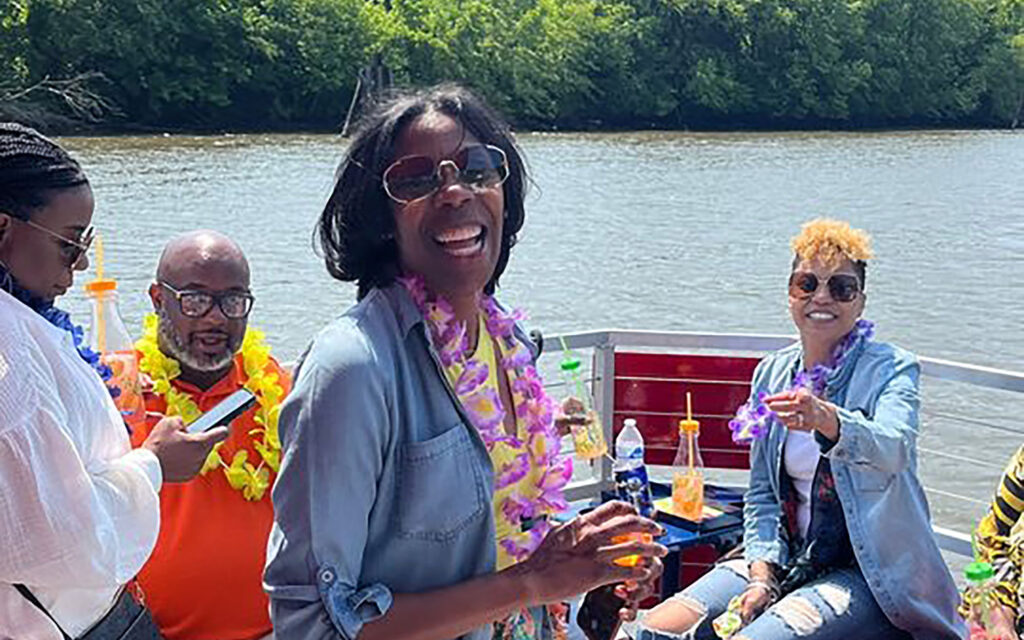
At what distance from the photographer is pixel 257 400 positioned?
2.96 m

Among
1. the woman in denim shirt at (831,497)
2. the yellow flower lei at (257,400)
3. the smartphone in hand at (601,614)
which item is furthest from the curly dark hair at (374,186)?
the woman in denim shirt at (831,497)

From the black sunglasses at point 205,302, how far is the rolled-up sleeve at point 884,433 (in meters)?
1.50

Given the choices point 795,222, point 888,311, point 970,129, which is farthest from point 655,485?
point 970,129

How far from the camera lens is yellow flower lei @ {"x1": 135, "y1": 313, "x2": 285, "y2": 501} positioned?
2.80 m

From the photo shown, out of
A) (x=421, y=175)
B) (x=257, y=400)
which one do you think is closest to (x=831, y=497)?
(x=257, y=400)

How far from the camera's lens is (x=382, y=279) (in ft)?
6.04

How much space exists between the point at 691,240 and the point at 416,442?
14712mm

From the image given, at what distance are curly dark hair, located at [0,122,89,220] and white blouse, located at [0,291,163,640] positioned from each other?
24 cm

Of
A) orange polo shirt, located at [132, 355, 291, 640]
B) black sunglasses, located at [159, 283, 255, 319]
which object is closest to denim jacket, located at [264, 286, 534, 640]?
orange polo shirt, located at [132, 355, 291, 640]

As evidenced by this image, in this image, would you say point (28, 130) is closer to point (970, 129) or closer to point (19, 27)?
point (19, 27)

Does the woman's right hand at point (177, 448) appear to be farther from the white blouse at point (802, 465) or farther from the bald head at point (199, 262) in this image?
the white blouse at point (802, 465)

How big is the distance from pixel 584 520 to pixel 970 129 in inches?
1748

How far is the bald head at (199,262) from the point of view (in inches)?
117

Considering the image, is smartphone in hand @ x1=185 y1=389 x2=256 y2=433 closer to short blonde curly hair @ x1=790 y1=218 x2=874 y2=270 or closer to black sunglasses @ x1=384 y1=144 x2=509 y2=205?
black sunglasses @ x1=384 y1=144 x2=509 y2=205
